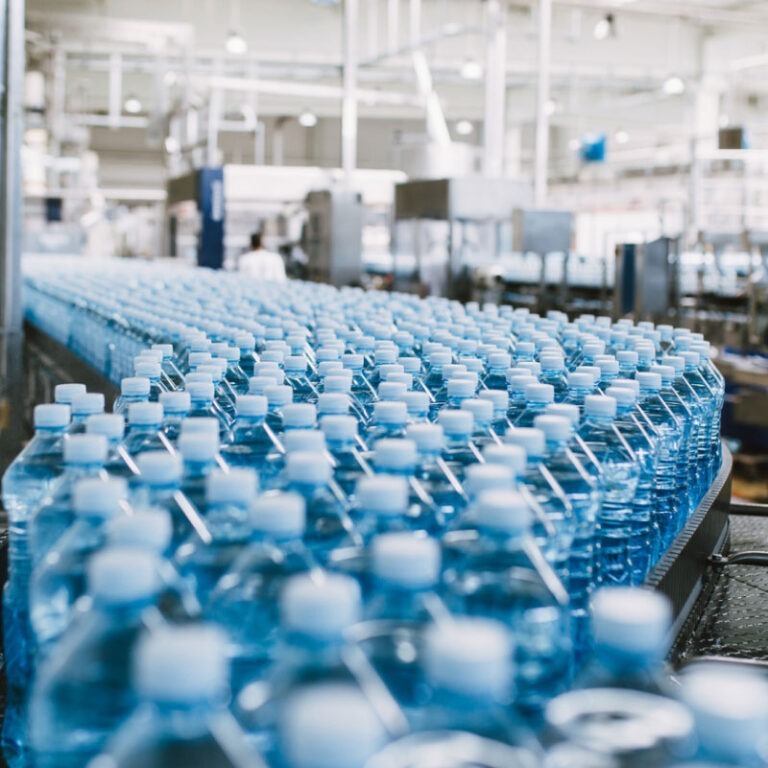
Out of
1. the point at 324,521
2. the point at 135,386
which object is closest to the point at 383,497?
the point at 324,521

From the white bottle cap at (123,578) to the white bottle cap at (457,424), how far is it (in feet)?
1.80

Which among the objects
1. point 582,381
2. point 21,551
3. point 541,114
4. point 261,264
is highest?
point 541,114

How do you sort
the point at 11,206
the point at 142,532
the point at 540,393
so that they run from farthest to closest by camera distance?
the point at 11,206, the point at 540,393, the point at 142,532

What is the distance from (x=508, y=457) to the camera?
1.01 meters

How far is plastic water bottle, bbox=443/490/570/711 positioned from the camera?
907mm

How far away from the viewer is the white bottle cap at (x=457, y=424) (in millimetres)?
1179

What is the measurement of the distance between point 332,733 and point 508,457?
1.74 ft

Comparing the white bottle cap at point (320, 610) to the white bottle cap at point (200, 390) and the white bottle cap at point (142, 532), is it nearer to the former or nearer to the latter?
the white bottle cap at point (142, 532)

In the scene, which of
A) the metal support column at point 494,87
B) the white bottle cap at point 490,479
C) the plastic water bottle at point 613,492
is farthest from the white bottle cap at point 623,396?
the metal support column at point 494,87

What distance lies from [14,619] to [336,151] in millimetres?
23479

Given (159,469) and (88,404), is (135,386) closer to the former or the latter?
(88,404)

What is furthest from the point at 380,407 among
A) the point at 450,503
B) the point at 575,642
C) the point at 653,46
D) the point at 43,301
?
the point at 653,46

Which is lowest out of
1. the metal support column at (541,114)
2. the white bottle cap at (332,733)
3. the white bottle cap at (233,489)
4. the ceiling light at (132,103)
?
the white bottle cap at (332,733)

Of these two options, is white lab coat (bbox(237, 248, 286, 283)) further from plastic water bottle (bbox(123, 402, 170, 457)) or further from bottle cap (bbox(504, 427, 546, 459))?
bottle cap (bbox(504, 427, 546, 459))
